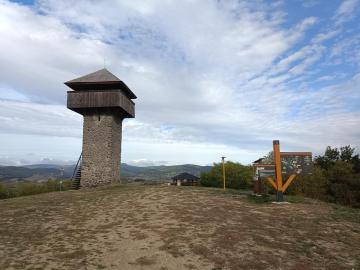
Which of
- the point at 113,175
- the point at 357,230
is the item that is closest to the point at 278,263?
the point at 357,230

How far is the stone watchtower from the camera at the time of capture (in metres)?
26.1

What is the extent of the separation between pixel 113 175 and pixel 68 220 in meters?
13.3

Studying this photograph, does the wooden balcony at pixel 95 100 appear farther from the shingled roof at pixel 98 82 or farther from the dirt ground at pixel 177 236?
the dirt ground at pixel 177 236

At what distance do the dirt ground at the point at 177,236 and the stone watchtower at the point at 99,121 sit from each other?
9.40 metres

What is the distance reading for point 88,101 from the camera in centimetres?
2664

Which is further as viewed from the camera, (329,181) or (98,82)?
(329,181)

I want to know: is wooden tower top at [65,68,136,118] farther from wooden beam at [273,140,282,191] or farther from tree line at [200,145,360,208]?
tree line at [200,145,360,208]

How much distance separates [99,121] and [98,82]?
3.27 meters

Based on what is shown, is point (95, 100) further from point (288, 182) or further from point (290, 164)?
point (288, 182)

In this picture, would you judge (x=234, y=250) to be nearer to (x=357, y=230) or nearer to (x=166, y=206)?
(x=357, y=230)

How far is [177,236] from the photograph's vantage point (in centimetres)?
1077

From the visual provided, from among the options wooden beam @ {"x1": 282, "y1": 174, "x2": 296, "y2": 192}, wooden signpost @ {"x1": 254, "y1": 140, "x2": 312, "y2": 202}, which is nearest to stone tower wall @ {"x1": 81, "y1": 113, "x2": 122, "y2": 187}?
wooden signpost @ {"x1": 254, "y1": 140, "x2": 312, "y2": 202}

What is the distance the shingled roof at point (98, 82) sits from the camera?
1049 inches

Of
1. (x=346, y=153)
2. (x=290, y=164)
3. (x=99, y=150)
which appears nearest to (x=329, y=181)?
(x=346, y=153)
